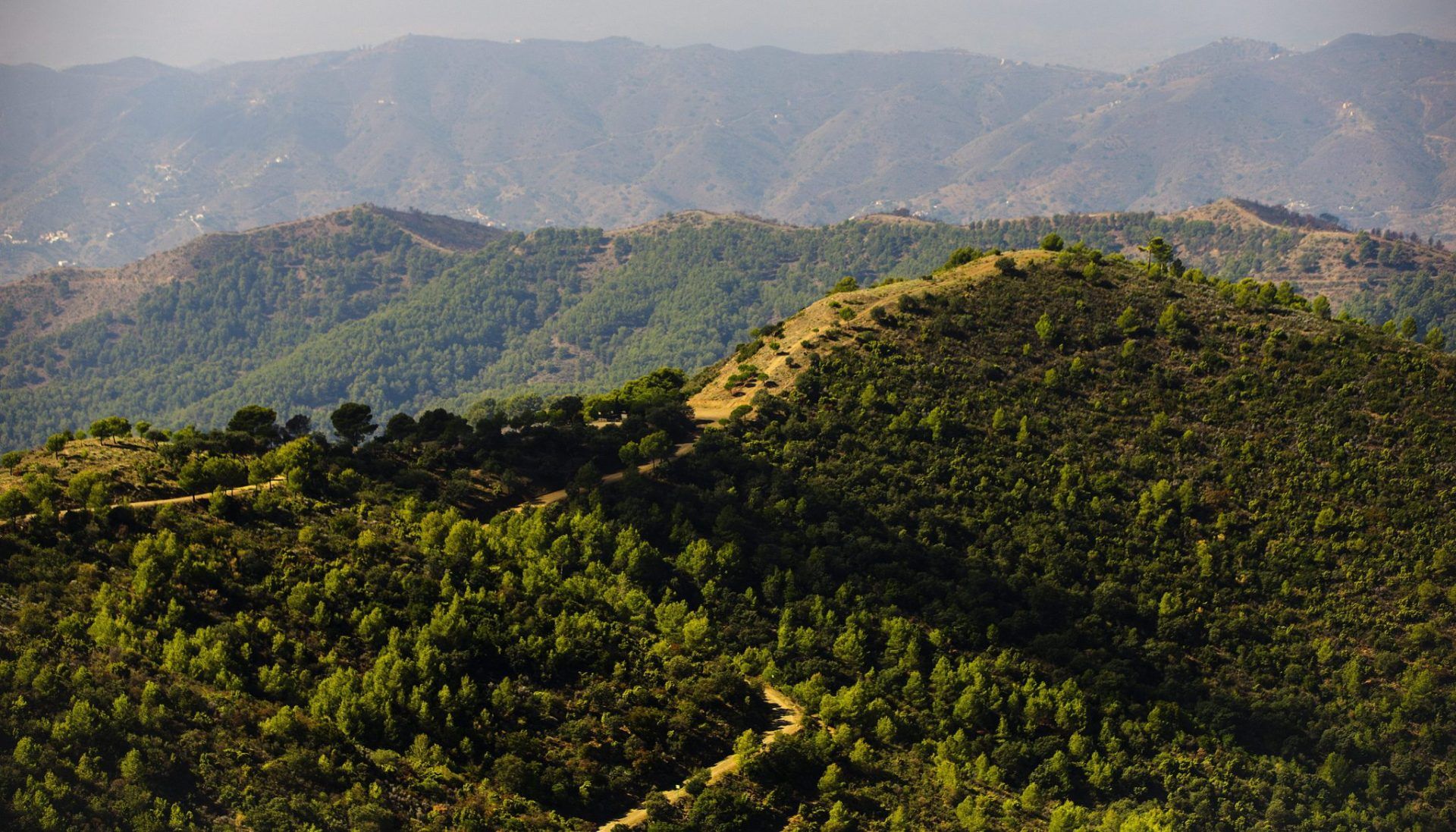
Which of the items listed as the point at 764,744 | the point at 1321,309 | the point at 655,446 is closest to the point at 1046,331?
the point at 1321,309

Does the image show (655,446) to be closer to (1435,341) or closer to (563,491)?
(563,491)

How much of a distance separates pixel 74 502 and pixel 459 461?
34.2 metres

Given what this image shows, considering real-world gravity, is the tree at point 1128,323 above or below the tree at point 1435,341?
above

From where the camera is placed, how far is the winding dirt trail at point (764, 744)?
225 ft

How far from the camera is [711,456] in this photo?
356ft

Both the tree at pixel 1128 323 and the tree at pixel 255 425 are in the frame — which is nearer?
the tree at pixel 255 425

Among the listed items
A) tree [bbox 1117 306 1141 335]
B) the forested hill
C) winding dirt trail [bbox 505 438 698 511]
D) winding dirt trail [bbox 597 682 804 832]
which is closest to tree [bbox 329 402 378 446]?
the forested hill

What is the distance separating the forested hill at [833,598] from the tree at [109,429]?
2006 millimetres

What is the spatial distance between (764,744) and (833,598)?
2059 centimetres

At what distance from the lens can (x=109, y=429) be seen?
99.6m

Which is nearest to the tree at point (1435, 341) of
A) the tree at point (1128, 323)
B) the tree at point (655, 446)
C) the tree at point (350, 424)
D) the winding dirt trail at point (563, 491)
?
the tree at point (1128, 323)

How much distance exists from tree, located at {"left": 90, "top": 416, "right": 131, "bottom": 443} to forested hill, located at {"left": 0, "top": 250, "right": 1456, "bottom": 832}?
2.01m

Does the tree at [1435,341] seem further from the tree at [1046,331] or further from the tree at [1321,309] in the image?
the tree at [1046,331]

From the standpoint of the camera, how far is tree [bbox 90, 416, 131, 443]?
98312 mm
